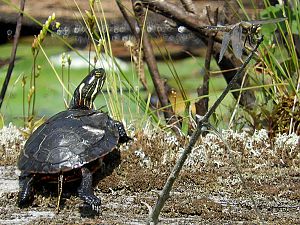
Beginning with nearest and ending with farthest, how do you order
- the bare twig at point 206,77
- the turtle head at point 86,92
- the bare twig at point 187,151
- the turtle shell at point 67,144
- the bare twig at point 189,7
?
the bare twig at point 187,151 < the turtle shell at point 67,144 < the turtle head at point 86,92 < the bare twig at point 206,77 < the bare twig at point 189,7

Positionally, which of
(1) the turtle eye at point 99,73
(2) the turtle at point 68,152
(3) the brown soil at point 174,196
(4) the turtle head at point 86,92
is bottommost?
(3) the brown soil at point 174,196

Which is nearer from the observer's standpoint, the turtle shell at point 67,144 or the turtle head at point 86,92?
the turtle shell at point 67,144

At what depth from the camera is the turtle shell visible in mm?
2236

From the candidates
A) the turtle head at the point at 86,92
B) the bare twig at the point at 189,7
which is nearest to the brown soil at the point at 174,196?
the turtle head at the point at 86,92

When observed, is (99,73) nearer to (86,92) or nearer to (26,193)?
(86,92)

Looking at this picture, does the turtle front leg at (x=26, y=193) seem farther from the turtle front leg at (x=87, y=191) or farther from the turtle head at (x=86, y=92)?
the turtle head at (x=86, y=92)

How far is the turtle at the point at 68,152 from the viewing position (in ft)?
7.27

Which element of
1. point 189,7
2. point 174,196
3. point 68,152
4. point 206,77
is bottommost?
point 174,196

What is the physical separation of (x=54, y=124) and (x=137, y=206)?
15.2 inches

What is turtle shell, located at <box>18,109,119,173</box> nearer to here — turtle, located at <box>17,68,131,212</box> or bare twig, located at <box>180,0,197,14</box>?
turtle, located at <box>17,68,131,212</box>

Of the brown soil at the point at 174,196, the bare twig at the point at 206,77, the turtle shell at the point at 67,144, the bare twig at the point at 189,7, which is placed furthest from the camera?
the bare twig at the point at 189,7

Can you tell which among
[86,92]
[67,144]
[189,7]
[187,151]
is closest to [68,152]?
[67,144]

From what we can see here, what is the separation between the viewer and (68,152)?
226 centimetres

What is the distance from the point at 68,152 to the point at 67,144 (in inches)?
1.1
